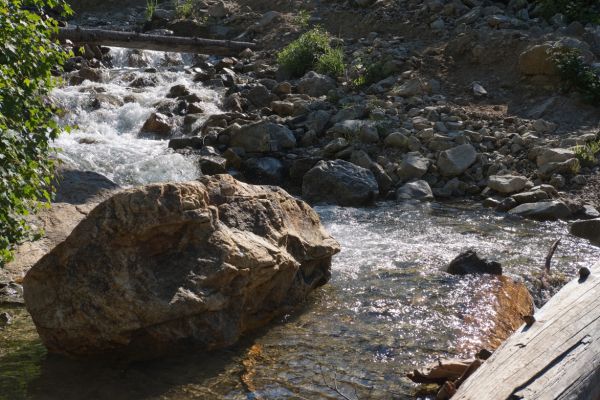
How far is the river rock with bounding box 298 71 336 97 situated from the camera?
515 inches

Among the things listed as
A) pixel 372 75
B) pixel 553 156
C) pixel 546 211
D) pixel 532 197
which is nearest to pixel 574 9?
pixel 372 75

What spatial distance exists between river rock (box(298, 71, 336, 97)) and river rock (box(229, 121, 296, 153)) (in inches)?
69.7

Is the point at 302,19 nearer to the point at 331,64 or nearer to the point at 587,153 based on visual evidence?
the point at 331,64

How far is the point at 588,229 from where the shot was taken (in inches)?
334

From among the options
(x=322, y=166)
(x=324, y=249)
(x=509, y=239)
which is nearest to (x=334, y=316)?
(x=324, y=249)

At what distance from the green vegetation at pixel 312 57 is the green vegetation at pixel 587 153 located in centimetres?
475

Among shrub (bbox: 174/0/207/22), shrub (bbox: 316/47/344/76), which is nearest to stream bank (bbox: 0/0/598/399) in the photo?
shrub (bbox: 316/47/344/76)

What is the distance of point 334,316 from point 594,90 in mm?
7632

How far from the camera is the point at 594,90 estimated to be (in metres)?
11.8

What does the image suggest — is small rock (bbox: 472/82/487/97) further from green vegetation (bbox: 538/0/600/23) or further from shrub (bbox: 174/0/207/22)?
shrub (bbox: 174/0/207/22)

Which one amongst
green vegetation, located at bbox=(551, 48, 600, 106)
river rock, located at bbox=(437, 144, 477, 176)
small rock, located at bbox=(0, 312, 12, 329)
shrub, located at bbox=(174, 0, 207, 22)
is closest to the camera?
small rock, located at bbox=(0, 312, 12, 329)

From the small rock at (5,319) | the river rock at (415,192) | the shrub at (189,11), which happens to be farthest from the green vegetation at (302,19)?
the small rock at (5,319)

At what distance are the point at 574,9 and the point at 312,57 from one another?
502cm

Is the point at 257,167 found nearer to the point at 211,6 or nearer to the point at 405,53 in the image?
the point at 405,53
